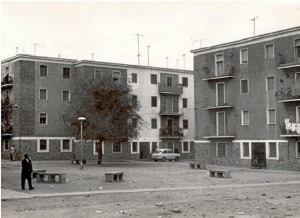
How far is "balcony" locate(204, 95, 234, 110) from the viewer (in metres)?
44.2

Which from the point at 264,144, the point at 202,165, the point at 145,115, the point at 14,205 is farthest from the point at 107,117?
the point at 14,205

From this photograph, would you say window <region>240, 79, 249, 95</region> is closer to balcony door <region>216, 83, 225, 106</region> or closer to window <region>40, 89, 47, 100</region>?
balcony door <region>216, 83, 225, 106</region>

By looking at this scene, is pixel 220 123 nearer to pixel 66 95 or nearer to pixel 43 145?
pixel 66 95

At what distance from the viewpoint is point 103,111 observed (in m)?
43.0

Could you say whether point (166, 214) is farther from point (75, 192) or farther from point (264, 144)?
point (264, 144)

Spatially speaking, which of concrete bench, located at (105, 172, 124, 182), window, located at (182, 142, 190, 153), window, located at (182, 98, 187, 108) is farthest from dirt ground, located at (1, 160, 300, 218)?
window, located at (182, 98, 187, 108)

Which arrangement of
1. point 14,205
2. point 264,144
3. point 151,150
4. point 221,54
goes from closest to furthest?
point 14,205
point 264,144
point 221,54
point 151,150

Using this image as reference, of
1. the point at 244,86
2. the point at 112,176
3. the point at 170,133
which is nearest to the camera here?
the point at 112,176

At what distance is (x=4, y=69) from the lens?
58031 mm

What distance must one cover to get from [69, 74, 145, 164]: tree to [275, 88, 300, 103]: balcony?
12.9 m

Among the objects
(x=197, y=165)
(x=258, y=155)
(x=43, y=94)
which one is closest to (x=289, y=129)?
(x=258, y=155)

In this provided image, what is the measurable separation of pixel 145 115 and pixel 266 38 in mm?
24635

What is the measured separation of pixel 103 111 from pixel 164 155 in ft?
54.7

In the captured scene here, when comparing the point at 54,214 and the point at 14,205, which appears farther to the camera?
the point at 14,205
